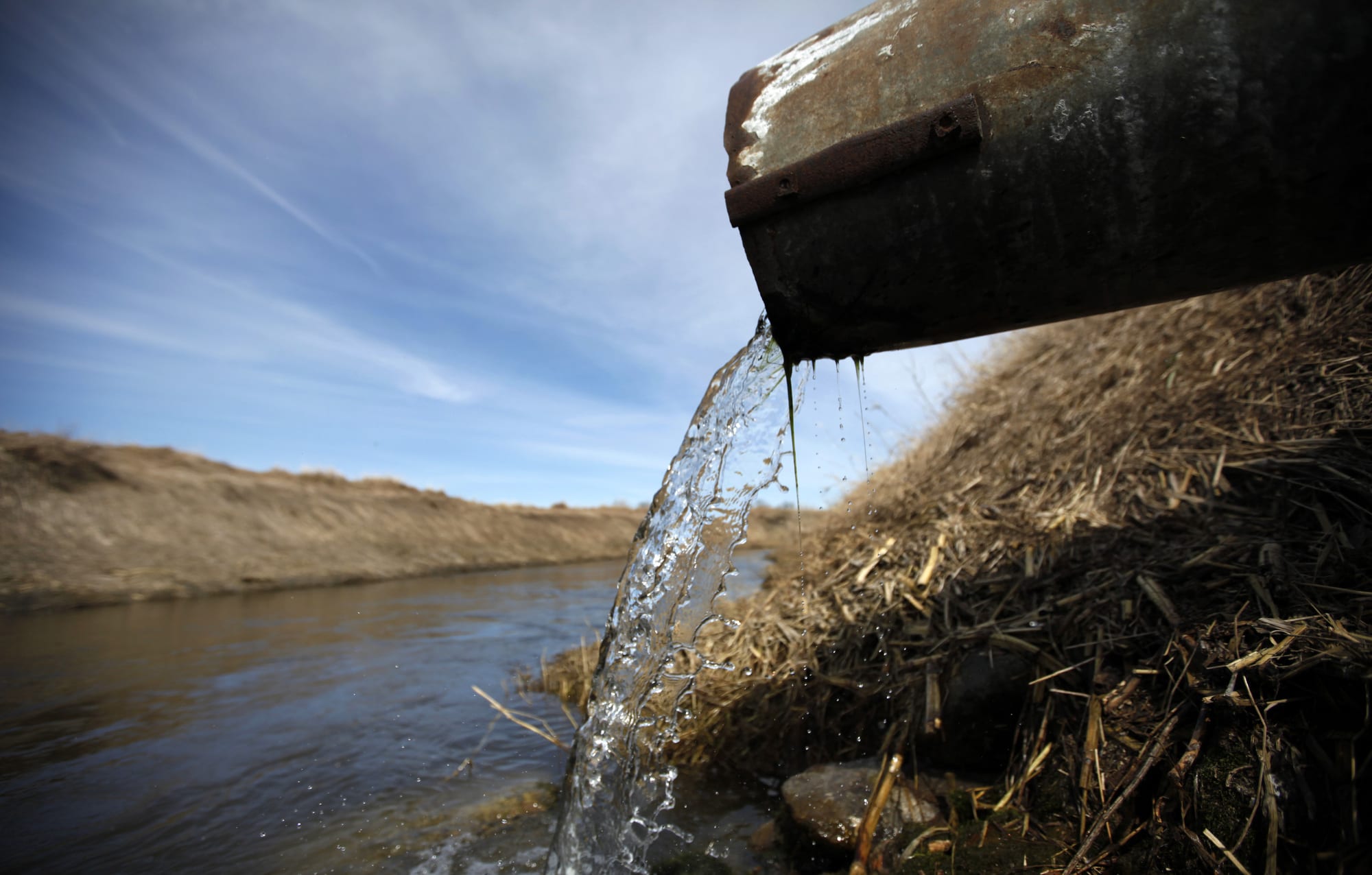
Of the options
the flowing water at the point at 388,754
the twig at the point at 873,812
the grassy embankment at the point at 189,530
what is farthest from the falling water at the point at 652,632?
the grassy embankment at the point at 189,530

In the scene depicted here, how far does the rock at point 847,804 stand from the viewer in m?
2.32

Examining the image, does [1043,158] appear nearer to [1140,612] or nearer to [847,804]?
[1140,612]

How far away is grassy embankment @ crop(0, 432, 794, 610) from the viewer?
12.2m

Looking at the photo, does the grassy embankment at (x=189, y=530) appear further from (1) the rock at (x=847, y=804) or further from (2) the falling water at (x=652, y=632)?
(1) the rock at (x=847, y=804)

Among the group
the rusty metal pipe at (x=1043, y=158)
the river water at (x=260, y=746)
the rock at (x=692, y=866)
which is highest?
the rusty metal pipe at (x=1043, y=158)

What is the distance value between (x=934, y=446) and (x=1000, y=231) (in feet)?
14.1

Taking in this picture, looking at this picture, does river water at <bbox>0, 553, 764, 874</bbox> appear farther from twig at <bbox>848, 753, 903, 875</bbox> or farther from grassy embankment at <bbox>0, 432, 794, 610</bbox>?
grassy embankment at <bbox>0, 432, 794, 610</bbox>

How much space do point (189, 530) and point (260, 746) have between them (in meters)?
14.2

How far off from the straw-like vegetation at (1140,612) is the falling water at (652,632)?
0.69 m

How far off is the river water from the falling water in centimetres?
37

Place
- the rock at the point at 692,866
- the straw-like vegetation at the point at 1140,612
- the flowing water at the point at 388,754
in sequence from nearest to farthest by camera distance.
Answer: the straw-like vegetation at the point at 1140,612 < the rock at the point at 692,866 < the flowing water at the point at 388,754

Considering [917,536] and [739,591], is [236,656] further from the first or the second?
[917,536]

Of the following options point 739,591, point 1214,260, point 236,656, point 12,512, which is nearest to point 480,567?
point 12,512

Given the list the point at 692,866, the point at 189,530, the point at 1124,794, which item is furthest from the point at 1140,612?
the point at 189,530
